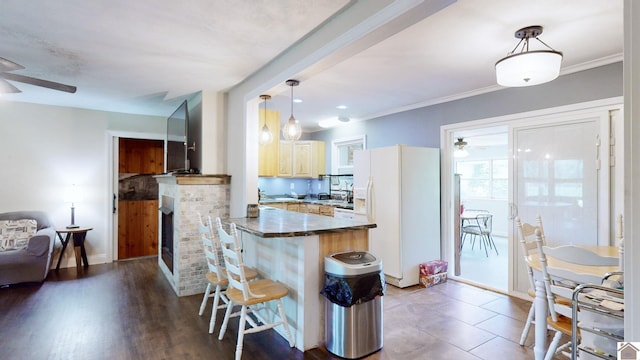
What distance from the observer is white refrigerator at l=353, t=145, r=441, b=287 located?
396 centimetres

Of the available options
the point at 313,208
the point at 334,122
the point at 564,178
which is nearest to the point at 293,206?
the point at 313,208

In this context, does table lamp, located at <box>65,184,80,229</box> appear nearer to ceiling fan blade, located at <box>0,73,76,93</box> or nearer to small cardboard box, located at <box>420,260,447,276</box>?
ceiling fan blade, located at <box>0,73,76,93</box>

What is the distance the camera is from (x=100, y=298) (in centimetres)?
356

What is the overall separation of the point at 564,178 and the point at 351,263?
2499 mm

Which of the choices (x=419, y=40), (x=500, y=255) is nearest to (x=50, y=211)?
(x=419, y=40)

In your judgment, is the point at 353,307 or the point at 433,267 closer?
the point at 353,307

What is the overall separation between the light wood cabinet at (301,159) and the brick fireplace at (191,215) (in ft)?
7.08

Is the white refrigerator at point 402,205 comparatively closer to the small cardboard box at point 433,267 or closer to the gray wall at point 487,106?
the small cardboard box at point 433,267

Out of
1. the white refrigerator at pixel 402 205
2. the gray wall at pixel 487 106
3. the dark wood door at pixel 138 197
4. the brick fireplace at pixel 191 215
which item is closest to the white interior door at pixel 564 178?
the gray wall at pixel 487 106

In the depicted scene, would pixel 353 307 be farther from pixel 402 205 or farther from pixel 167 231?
pixel 167 231

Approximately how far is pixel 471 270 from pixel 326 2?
14.1 feet

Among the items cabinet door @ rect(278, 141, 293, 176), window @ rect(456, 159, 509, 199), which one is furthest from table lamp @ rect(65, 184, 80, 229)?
window @ rect(456, 159, 509, 199)

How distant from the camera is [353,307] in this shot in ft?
7.57

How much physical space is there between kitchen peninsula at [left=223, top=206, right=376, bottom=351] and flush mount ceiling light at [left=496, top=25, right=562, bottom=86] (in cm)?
148
